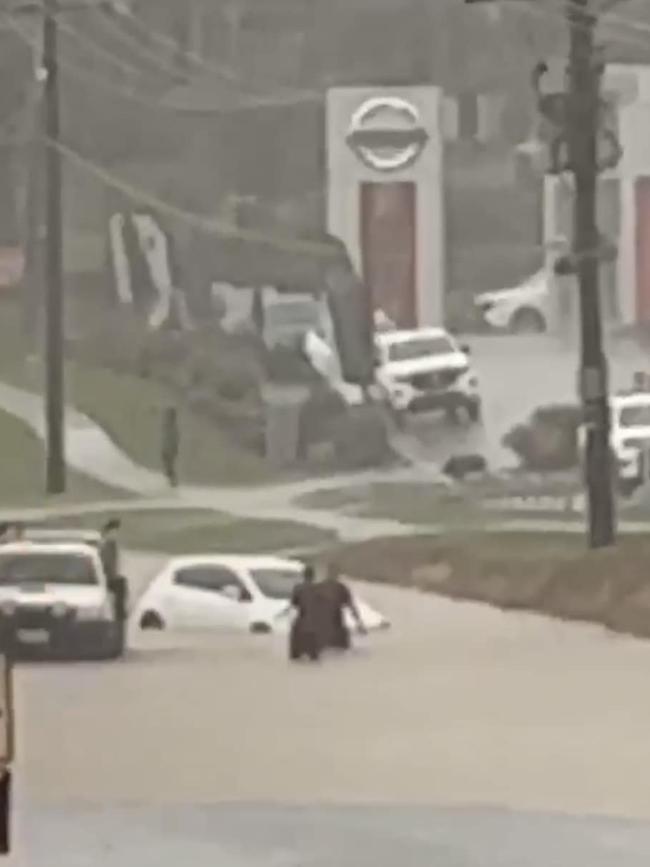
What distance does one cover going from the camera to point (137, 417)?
5.62 m

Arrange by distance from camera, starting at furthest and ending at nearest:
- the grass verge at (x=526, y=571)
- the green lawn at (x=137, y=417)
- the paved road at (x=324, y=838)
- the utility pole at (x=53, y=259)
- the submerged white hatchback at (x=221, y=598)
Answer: the utility pole at (x=53, y=259)
the green lawn at (x=137, y=417)
the submerged white hatchback at (x=221, y=598)
the grass verge at (x=526, y=571)
the paved road at (x=324, y=838)

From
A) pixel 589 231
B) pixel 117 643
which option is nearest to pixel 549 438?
pixel 589 231

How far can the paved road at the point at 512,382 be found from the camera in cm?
549

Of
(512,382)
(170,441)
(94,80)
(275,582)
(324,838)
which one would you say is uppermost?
(94,80)

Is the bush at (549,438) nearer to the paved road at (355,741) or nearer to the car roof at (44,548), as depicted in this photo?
the paved road at (355,741)

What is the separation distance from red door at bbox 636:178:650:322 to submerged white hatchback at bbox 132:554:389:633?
2.49ft

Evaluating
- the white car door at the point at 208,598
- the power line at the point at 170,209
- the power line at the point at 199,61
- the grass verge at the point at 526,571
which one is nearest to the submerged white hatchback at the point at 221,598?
the white car door at the point at 208,598

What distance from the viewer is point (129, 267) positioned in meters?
5.65

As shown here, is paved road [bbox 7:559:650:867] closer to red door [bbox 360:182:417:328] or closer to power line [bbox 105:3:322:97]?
red door [bbox 360:182:417:328]

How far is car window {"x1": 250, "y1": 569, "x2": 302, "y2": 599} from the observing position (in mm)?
5367

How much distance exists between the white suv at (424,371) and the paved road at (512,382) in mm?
Result: 30

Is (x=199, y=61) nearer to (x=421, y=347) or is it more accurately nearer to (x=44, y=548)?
(x=421, y=347)

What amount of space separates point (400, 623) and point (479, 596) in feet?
0.49

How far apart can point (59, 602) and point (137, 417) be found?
17.0 inches
